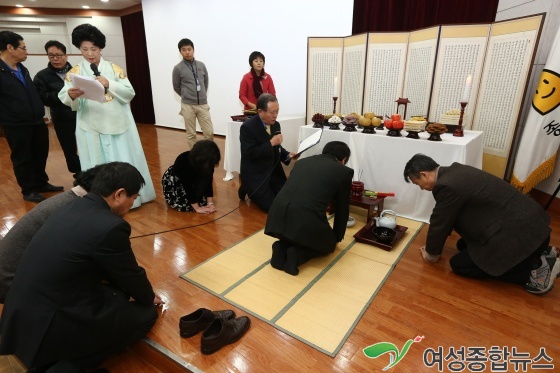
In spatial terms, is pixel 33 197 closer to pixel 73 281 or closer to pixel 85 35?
pixel 85 35

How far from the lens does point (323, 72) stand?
3.69 metres

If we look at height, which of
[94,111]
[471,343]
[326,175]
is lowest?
[471,343]

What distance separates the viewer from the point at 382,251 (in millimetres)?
2314

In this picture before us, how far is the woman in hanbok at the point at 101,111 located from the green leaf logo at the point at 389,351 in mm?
2503

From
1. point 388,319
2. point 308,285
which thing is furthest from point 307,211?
point 388,319

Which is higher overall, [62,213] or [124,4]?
[124,4]

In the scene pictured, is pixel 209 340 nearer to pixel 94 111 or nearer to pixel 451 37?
pixel 94 111

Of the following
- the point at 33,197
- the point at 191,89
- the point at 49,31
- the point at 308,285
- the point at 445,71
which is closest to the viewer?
the point at 308,285

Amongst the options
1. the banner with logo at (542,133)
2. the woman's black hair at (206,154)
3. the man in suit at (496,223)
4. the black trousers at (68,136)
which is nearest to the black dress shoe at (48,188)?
the black trousers at (68,136)

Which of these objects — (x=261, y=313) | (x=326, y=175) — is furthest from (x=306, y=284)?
(x=326, y=175)

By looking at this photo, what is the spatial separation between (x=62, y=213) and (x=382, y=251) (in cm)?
193

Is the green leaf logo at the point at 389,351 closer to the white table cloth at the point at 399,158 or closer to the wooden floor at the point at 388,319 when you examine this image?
the wooden floor at the point at 388,319

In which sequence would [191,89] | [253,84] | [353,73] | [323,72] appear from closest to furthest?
1. [353,73]
2. [323,72]
3. [253,84]
4. [191,89]

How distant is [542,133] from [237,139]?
9.37 ft
